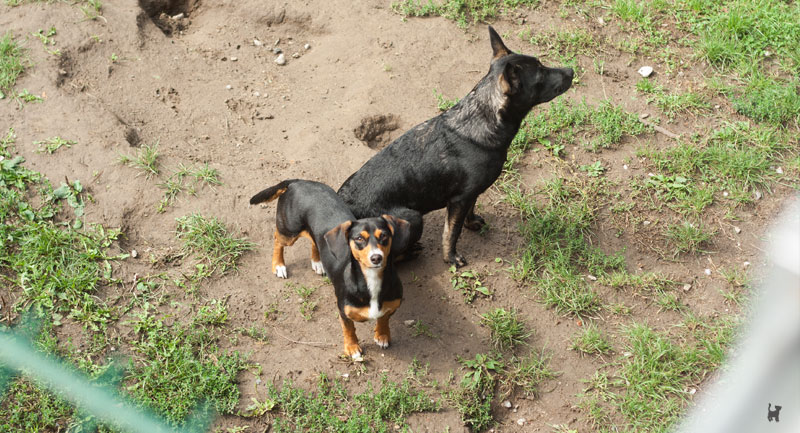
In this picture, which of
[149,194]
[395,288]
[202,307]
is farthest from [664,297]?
[149,194]

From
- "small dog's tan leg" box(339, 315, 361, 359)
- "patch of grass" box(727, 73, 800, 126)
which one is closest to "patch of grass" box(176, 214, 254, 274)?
"small dog's tan leg" box(339, 315, 361, 359)

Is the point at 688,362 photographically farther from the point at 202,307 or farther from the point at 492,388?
the point at 202,307

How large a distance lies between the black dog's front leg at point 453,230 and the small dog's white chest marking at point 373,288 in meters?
1.21

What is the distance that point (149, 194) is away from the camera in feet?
18.3

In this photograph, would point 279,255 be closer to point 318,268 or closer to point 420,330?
point 318,268

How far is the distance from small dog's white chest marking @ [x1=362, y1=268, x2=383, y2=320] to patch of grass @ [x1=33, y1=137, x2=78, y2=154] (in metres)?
3.32

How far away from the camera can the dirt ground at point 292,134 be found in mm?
4820

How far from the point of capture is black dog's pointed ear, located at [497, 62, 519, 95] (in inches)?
176

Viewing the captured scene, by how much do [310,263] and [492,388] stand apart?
1816mm

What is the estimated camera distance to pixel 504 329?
485 cm

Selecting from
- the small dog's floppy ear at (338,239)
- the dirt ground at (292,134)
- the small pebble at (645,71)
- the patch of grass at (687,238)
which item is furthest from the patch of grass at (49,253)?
the small pebble at (645,71)

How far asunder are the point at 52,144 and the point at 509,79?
4043 millimetres

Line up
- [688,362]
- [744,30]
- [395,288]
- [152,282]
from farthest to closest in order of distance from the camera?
[744,30], [152,282], [688,362], [395,288]

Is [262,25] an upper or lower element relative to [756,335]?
lower
